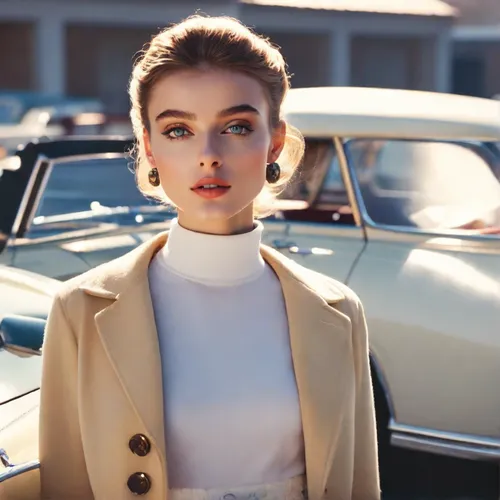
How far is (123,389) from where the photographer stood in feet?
6.33

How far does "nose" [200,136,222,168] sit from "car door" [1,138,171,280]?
8.65 feet

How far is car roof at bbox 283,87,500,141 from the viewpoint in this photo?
15.2 feet

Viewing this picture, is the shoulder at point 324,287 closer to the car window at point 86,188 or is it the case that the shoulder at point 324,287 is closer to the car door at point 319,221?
the car door at point 319,221

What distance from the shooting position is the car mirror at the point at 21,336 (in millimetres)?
2869

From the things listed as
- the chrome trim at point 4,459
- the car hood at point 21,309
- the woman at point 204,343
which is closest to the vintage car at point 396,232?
the car hood at point 21,309

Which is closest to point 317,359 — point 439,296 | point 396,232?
point 439,296

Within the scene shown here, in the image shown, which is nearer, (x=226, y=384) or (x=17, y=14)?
(x=226, y=384)

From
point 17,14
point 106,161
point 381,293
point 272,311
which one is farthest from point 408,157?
point 17,14

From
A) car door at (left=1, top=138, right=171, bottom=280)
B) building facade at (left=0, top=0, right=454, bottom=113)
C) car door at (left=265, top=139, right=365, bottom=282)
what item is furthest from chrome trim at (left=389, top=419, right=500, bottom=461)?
building facade at (left=0, top=0, right=454, bottom=113)

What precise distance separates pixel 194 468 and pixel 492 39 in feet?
122

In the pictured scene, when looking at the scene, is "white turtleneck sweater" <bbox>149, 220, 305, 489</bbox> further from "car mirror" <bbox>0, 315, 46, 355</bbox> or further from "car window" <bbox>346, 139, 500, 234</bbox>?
"car window" <bbox>346, 139, 500, 234</bbox>

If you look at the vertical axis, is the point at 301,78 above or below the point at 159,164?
below

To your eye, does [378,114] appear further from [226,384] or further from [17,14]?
[17,14]

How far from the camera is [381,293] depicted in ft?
14.6
